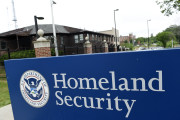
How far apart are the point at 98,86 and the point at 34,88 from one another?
3.36ft

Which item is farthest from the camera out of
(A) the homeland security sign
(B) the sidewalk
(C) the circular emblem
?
(B) the sidewalk

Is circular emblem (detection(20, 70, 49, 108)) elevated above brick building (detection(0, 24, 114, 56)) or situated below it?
below

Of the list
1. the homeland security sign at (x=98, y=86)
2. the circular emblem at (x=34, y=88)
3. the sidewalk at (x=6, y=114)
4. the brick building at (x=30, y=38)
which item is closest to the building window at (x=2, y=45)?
the brick building at (x=30, y=38)

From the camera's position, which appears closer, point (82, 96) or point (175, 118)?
point (175, 118)

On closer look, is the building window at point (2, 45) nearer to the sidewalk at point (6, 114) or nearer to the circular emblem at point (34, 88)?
the sidewalk at point (6, 114)

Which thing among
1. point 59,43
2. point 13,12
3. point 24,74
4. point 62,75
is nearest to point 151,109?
point 62,75

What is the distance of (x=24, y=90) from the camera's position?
2.22m

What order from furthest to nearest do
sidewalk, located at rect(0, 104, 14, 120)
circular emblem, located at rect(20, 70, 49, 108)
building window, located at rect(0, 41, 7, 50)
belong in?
building window, located at rect(0, 41, 7, 50)
sidewalk, located at rect(0, 104, 14, 120)
circular emblem, located at rect(20, 70, 49, 108)

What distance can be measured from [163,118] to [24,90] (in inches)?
75.8

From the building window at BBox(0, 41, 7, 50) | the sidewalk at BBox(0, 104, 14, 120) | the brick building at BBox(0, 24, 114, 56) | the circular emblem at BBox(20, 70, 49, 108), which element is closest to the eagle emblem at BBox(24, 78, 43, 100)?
the circular emblem at BBox(20, 70, 49, 108)

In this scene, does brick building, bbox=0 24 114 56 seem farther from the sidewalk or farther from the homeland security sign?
the homeland security sign

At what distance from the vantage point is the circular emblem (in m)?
2.04

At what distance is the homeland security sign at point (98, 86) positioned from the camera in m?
1.36

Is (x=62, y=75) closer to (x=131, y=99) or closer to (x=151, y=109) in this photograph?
(x=131, y=99)
